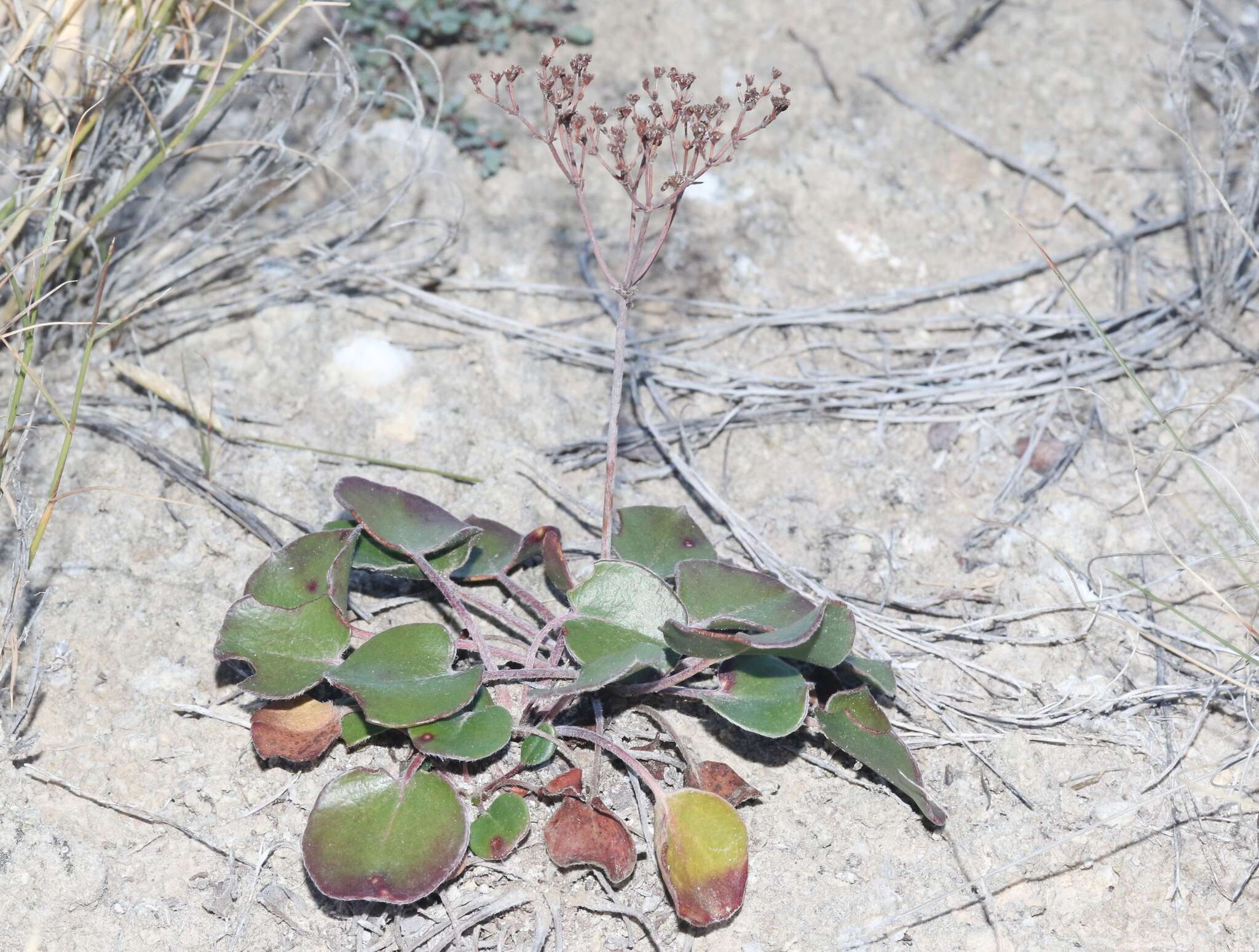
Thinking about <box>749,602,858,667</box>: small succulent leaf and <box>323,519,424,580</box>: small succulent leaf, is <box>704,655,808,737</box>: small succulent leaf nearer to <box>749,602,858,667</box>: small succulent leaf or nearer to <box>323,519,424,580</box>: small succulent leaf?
<box>749,602,858,667</box>: small succulent leaf

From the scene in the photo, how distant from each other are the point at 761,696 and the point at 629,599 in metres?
0.24

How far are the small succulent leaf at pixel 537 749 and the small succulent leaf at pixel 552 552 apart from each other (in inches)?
9.4

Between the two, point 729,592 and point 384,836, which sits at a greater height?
point 729,592

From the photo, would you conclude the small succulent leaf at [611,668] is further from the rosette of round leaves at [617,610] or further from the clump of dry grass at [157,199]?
the clump of dry grass at [157,199]

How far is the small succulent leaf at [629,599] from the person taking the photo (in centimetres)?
168

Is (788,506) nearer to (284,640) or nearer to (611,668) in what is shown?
(611,668)

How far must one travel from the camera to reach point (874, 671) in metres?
1.74

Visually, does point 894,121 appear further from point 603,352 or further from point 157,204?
point 157,204

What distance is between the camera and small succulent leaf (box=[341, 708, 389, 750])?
5.52 ft

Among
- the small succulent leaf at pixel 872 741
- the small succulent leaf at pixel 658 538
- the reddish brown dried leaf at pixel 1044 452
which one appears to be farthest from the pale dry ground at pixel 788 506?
the small succulent leaf at pixel 658 538

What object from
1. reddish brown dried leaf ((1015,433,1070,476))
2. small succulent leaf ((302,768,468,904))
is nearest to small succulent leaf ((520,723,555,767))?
small succulent leaf ((302,768,468,904))

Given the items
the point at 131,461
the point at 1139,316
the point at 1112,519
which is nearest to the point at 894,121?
the point at 1139,316

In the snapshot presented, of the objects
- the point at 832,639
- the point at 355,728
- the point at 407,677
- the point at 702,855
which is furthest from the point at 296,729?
the point at 832,639

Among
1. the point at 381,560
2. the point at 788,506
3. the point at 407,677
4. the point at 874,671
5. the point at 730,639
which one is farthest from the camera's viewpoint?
the point at 788,506
